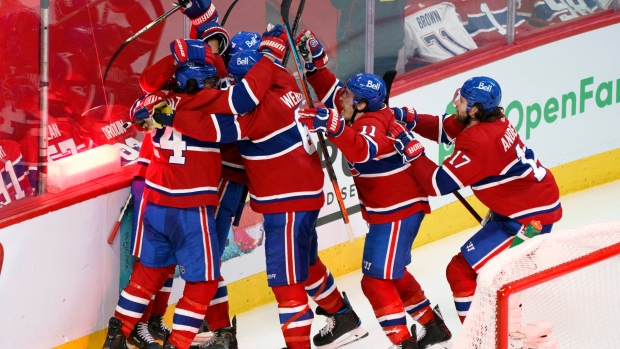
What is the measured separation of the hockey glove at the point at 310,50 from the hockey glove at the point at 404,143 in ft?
1.77

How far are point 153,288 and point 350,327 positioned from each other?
100 cm

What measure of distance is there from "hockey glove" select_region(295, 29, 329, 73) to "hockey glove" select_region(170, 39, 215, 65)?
58cm

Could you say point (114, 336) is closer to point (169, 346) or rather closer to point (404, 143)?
point (169, 346)

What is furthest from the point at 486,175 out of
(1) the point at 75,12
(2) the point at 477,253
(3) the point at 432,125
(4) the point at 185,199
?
(1) the point at 75,12

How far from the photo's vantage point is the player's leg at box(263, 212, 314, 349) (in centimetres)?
477

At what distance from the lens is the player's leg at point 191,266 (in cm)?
468

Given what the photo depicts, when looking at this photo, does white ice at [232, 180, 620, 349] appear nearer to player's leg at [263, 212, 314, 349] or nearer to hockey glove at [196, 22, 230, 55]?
player's leg at [263, 212, 314, 349]

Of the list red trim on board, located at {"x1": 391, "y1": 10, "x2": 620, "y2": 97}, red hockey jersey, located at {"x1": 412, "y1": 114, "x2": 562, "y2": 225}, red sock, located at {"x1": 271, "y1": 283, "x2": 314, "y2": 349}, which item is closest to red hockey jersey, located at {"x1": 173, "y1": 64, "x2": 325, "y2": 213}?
red sock, located at {"x1": 271, "y1": 283, "x2": 314, "y2": 349}

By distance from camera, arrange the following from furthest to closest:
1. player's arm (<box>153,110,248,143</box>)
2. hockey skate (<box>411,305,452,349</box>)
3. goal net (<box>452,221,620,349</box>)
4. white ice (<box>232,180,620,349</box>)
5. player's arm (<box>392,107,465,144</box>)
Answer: white ice (<box>232,180,620,349</box>) → player's arm (<box>392,107,465,144</box>) → hockey skate (<box>411,305,452,349</box>) → player's arm (<box>153,110,248,143</box>) → goal net (<box>452,221,620,349</box>)

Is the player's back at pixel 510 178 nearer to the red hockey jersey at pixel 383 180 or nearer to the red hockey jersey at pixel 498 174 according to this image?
the red hockey jersey at pixel 498 174

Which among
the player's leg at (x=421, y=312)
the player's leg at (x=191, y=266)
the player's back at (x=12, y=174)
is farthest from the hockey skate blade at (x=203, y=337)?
the player's back at (x=12, y=174)

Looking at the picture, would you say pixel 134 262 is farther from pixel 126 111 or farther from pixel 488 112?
pixel 488 112

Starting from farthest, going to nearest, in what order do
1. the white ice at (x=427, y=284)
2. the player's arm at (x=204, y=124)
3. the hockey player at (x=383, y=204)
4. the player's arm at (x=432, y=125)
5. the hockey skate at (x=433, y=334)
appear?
the white ice at (x=427, y=284)
the player's arm at (x=432, y=125)
the hockey skate at (x=433, y=334)
the hockey player at (x=383, y=204)
the player's arm at (x=204, y=124)

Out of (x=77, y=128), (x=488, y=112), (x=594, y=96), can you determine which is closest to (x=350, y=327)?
(x=488, y=112)
